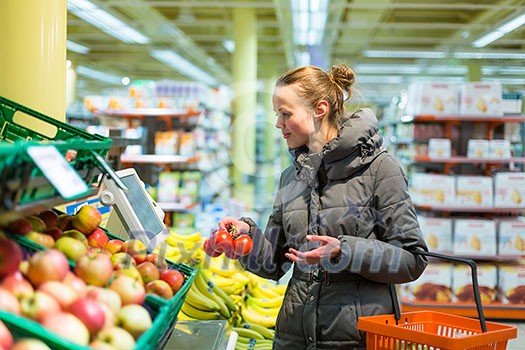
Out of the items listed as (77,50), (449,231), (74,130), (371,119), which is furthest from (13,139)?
(77,50)

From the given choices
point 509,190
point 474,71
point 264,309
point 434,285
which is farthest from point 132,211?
point 474,71

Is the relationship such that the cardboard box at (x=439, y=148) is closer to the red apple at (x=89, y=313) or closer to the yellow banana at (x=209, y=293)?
the yellow banana at (x=209, y=293)

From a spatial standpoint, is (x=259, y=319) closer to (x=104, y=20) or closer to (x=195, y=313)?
(x=195, y=313)

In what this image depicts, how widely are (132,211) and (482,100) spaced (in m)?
5.60

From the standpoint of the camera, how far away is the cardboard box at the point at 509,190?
6.88 m

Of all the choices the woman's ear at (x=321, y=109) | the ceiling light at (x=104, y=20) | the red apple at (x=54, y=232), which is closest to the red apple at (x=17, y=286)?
the red apple at (x=54, y=232)

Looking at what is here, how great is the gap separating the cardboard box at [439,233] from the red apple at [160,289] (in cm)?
560

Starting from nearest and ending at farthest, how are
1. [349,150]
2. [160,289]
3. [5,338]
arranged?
[5,338]
[160,289]
[349,150]

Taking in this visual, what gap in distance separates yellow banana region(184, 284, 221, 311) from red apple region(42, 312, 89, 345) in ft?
7.05

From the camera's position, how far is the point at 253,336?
12.2 ft

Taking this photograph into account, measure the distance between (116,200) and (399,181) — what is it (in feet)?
3.26

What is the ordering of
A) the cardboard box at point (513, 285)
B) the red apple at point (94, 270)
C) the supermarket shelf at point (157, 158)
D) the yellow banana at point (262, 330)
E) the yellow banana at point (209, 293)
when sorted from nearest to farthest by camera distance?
the red apple at point (94, 270), the yellow banana at point (209, 293), the yellow banana at point (262, 330), the cardboard box at point (513, 285), the supermarket shelf at point (157, 158)

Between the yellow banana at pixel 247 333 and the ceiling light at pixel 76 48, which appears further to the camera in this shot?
the ceiling light at pixel 76 48

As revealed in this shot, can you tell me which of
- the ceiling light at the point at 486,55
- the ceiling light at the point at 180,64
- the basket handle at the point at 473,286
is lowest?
the basket handle at the point at 473,286
